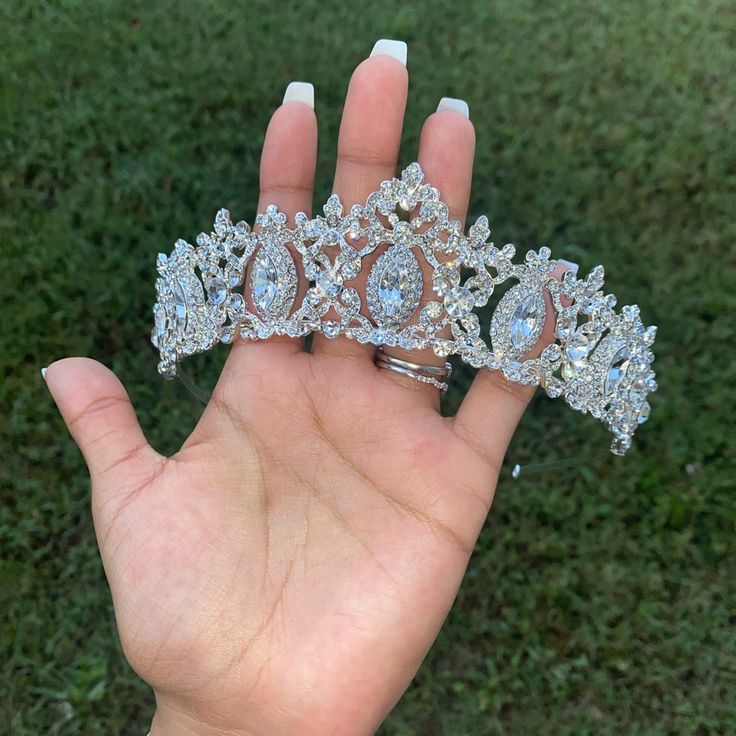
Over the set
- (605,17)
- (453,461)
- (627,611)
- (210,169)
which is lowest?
(627,611)

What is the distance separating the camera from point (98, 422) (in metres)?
1.47

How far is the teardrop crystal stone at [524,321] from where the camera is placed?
1.51 metres

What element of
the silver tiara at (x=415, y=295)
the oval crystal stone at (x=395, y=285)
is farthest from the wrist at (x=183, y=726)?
the oval crystal stone at (x=395, y=285)

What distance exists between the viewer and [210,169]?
8.00ft

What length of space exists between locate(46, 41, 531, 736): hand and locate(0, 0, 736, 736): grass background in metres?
0.70

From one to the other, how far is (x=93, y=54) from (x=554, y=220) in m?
1.73

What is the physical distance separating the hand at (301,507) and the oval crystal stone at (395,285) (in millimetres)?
121

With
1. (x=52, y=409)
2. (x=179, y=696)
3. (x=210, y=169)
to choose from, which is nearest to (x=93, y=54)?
(x=210, y=169)

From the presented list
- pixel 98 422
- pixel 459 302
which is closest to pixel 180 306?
pixel 98 422

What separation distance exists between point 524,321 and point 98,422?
921mm

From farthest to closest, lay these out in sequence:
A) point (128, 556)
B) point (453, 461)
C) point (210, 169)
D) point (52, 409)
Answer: point (210, 169)
point (52, 409)
point (453, 461)
point (128, 556)

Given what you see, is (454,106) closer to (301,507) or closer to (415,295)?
(415,295)

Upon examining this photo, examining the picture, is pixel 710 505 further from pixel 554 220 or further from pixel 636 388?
pixel 554 220

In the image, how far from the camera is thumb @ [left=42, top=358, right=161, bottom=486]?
1462mm
